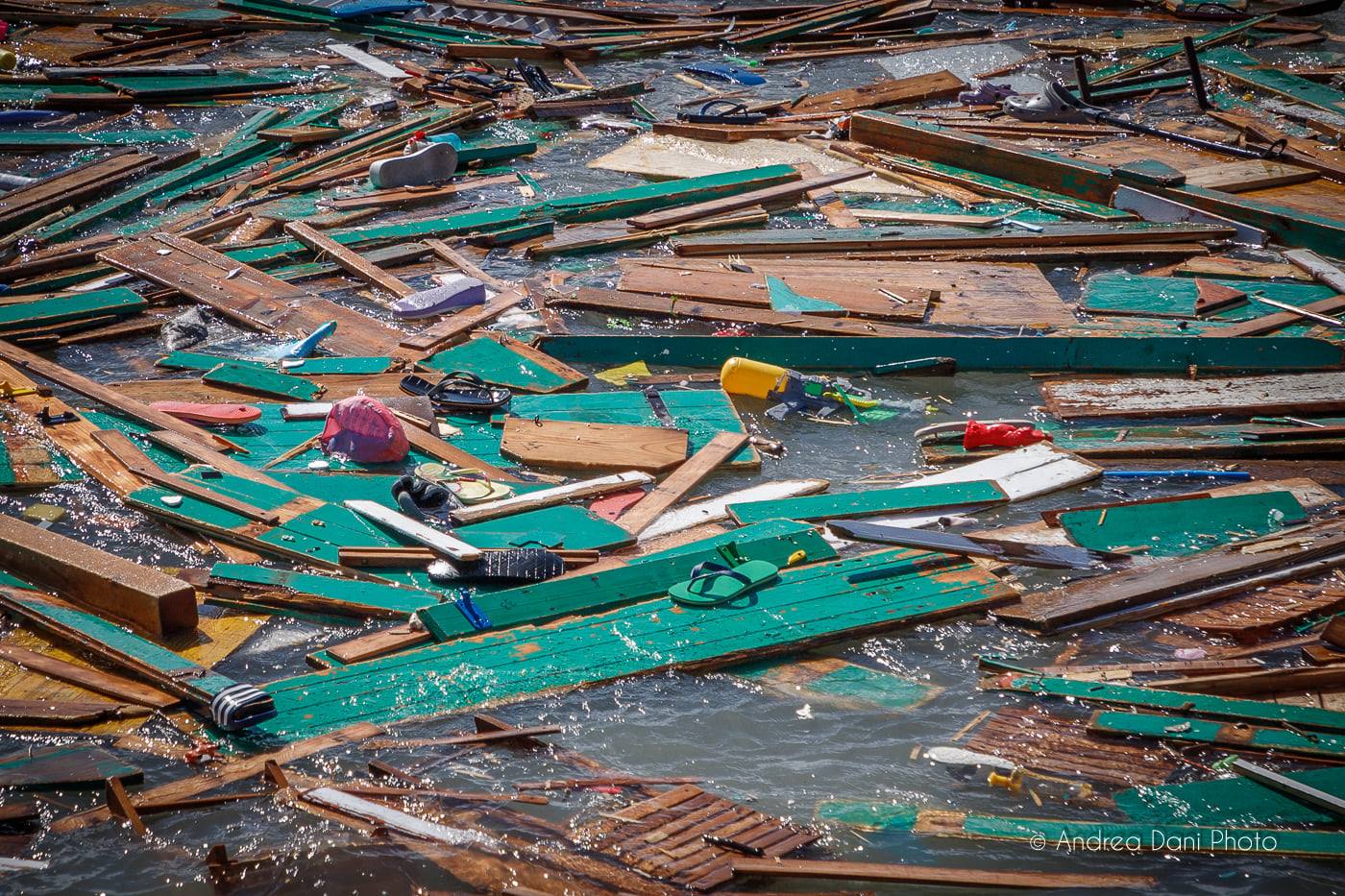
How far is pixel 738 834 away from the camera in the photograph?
16.2 feet

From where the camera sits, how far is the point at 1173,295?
10.4m

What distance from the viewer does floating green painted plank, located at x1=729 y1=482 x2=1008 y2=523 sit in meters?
7.36

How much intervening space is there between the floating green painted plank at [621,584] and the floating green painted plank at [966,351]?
2.61 metres

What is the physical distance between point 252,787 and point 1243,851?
404cm

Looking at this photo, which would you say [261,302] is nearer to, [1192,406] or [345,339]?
[345,339]

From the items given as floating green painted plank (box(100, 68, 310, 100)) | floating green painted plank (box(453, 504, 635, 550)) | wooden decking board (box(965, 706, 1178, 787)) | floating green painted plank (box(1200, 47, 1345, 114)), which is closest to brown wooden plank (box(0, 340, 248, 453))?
floating green painted plank (box(453, 504, 635, 550))

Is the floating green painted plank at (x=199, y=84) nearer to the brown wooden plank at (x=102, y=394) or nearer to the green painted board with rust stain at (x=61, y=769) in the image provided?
the brown wooden plank at (x=102, y=394)

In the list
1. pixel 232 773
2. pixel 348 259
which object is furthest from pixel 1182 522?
pixel 348 259

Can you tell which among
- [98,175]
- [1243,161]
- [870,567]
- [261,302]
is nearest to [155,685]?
[870,567]

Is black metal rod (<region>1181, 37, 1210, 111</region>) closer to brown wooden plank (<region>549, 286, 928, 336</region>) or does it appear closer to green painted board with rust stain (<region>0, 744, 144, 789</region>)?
brown wooden plank (<region>549, 286, 928, 336</region>)

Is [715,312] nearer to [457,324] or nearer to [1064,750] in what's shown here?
[457,324]

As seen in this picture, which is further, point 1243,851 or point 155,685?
point 155,685

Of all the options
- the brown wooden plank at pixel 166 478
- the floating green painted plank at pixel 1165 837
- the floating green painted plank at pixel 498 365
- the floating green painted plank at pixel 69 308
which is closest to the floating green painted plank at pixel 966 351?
the floating green painted plank at pixel 498 365

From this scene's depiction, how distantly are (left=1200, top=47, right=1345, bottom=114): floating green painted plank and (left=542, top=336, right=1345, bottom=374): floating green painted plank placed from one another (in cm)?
721
